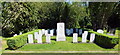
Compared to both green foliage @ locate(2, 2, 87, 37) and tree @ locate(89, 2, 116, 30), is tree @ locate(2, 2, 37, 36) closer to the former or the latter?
green foliage @ locate(2, 2, 87, 37)

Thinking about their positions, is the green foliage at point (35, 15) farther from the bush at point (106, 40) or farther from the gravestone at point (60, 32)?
the bush at point (106, 40)

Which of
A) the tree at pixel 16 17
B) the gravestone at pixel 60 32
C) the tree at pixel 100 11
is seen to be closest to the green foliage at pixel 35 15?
the tree at pixel 16 17

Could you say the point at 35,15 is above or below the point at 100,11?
below

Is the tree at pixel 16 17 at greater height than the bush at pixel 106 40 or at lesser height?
greater

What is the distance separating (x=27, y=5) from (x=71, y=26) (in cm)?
714

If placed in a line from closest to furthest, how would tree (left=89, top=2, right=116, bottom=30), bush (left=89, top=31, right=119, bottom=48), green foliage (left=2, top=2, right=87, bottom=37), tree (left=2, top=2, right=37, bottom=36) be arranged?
1. bush (left=89, top=31, right=119, bottom=48)
2. tree (left=2, top=2, right=37, bottom=36)
3. green foliage (left=2, top=2, right=87, bottom=37)
4. tree (left=89, top=2, right=116, bottom=30)

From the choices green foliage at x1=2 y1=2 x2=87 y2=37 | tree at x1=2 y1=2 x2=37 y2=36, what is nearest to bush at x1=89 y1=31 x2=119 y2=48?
green foliage at x1=2 y1=2 x2=87 y2=37

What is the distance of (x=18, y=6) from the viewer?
47.6ft

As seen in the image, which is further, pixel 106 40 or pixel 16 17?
pixel 16 17

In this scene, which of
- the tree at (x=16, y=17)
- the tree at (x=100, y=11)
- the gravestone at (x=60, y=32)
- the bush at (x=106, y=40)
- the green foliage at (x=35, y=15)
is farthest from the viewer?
the tree at (x=100, y=11)

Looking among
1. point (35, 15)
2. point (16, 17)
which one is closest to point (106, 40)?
point (35, 15)

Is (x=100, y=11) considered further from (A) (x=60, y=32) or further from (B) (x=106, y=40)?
(B) (x=106, y=40)

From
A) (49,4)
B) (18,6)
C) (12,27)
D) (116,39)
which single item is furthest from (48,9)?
(116,39)

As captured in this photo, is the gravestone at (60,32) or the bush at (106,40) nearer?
the bush at (106,40)
